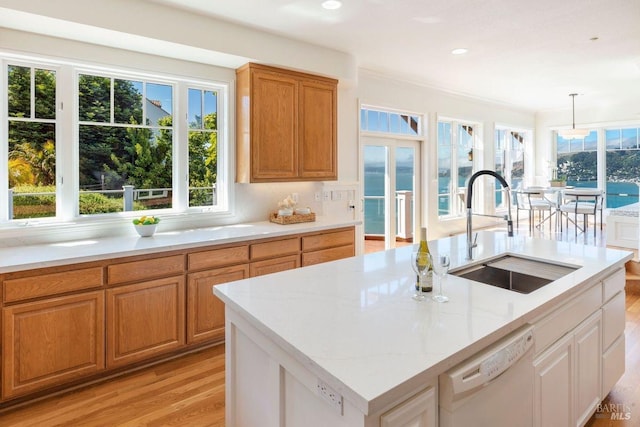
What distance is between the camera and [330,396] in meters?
0.98

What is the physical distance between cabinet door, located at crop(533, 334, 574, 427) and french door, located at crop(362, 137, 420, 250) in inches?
139

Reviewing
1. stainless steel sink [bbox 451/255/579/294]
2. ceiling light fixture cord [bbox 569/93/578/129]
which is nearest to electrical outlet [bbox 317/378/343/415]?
stainless steel sink [bbox 451/255/579/294]

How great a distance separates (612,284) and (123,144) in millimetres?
3587

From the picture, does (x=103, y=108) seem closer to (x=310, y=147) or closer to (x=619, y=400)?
(x=310, y=147)

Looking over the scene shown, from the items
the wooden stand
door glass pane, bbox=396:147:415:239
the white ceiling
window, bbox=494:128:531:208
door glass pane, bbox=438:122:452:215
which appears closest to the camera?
the white ceiling

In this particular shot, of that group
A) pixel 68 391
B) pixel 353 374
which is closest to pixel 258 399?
pixel 353 374

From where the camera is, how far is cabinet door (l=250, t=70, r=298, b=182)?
11.3 feet

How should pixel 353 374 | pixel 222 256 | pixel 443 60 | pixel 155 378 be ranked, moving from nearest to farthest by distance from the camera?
pixel 353 374 → pixel 155 378 → pixel 222 256 → pixel 443 60

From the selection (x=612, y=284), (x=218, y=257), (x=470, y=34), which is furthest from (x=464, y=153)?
(x=218, y=257)

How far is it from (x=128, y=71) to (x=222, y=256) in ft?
5.67

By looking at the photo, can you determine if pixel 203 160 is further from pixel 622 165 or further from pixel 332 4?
pixel 622 165

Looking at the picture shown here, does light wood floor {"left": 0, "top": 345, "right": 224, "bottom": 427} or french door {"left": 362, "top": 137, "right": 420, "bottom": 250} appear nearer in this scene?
light wood floor {"left": 0, "top": 345, "right": 224, "bottom": 427}

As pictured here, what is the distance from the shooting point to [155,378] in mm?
2561

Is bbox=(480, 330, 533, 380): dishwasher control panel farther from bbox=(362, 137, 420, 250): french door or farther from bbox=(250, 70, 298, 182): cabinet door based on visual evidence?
bbox=(362, 137, 420, 250): french door
